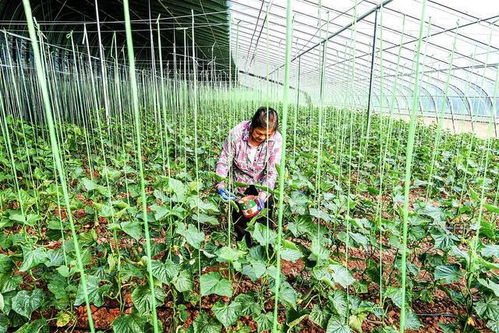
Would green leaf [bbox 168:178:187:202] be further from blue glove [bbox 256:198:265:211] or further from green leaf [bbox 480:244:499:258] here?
green leaf [bbox 480:244:499:258]

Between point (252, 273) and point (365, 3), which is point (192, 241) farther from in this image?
point (365, 3)

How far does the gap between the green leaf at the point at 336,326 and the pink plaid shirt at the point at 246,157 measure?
1061mm

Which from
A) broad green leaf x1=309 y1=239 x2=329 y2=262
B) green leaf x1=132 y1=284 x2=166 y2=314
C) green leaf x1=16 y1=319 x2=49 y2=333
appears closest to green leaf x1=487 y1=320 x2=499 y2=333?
broad green leaf x1=309 y1=239 x2=329 y2=262

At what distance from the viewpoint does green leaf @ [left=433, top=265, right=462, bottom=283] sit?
1401 millimetres

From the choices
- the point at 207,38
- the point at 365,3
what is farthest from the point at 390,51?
the point at 207,38

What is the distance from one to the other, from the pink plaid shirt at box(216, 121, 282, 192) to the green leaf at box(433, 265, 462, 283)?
3.64 ft

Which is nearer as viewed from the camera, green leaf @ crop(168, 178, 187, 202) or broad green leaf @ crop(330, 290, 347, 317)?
broad green leaf @ crop(330, 290, 347, 317)

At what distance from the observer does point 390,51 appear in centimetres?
836

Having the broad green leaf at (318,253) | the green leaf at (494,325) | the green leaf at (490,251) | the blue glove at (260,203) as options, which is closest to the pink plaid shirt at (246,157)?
the blue glove at (260,203)

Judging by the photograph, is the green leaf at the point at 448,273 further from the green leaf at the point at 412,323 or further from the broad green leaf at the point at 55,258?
the broad green leaf at the point at 55,258

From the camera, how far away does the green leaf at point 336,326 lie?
1.28m

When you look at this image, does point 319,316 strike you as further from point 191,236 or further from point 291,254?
point 191,236

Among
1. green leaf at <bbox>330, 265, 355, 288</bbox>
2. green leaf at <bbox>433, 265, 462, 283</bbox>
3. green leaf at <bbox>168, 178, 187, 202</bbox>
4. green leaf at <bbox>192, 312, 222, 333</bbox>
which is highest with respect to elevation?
green leaf at <bbox>168, 178, 187, 202</bbox>

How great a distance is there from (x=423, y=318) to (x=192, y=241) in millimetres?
1526
